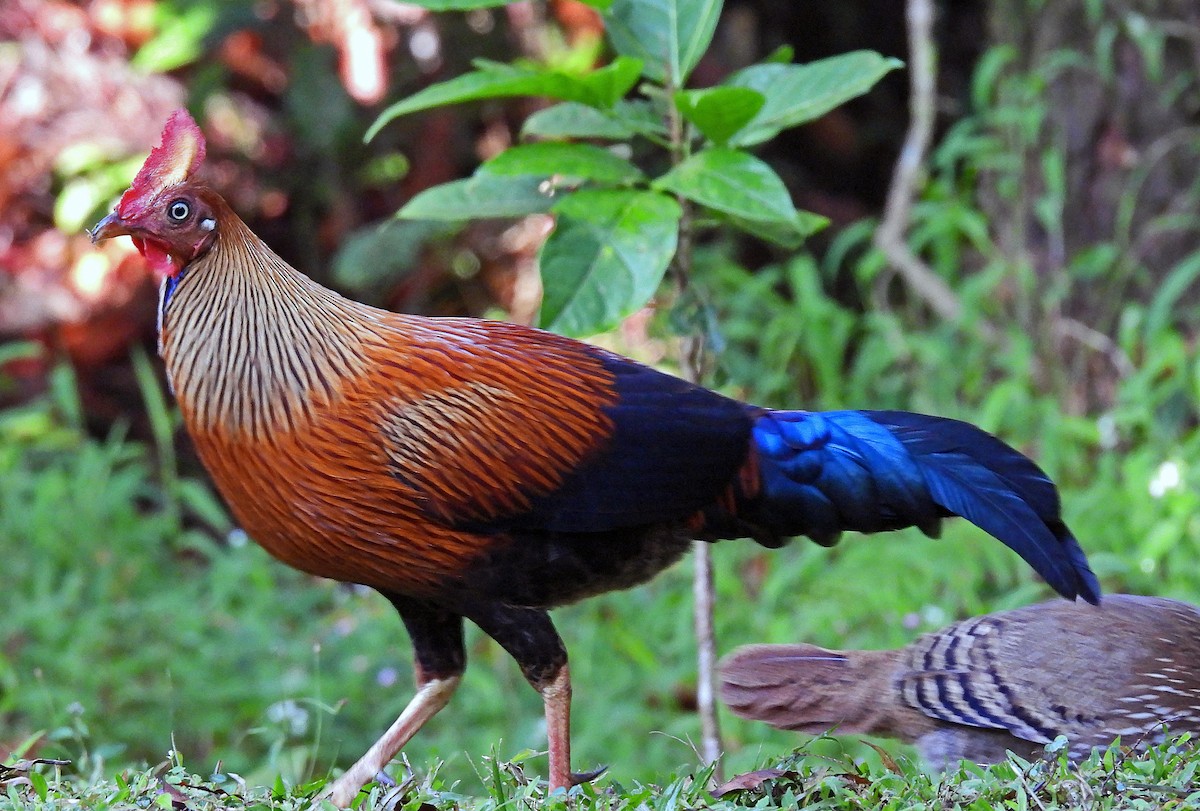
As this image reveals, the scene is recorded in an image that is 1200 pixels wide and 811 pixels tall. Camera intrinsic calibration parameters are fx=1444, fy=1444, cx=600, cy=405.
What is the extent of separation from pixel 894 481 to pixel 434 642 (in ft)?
4.01

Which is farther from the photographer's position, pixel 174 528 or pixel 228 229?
pixel 174 528

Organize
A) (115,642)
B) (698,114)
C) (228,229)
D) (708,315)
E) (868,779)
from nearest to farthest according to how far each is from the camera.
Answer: (868,779)
(228,229)
(698,114)
(708,315)
(115,642)

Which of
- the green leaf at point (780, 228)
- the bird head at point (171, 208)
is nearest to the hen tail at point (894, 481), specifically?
the green leaf at point (780, 228)

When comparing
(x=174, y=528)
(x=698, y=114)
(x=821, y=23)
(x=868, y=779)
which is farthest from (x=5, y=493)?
(x=821, y=23)

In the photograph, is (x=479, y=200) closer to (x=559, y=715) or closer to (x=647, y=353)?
(x=559, y=715)

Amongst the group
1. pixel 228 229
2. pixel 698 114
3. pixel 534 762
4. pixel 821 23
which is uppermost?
pixel 821 23

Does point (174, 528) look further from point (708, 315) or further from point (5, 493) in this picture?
point (708, 315)

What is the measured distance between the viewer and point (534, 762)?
545cm

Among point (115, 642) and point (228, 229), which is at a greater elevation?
point (228, 229)

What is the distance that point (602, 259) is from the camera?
12.3ft

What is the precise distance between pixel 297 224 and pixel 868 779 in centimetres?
627

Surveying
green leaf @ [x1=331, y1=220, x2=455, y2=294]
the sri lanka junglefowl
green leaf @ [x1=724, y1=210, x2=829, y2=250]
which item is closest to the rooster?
the sri lanka junglefowl

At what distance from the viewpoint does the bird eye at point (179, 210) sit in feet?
11.0

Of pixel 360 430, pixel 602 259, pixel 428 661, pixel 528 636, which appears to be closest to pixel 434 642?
pixel 428 661
